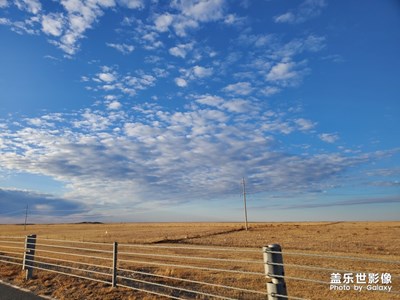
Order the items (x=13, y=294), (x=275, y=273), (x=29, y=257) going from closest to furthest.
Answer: (x=275, y=273), (x=13, y=294), (x=29, y=257)

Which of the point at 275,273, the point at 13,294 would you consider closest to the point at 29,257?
the point at 13,294

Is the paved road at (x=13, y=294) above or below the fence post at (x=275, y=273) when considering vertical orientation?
below

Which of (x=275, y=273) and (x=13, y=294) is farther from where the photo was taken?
(x=13, y=294)

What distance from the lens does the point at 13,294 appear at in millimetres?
9023

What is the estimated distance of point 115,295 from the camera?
8.87 meters

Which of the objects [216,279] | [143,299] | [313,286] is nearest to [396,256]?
[313,286]

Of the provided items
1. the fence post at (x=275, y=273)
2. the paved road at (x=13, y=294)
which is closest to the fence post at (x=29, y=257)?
the paved road at (x=13, y=294)

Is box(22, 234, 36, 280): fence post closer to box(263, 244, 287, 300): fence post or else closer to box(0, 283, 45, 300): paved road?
box(0, 283, 45, 300): paved road

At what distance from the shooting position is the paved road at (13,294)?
8.56 metres

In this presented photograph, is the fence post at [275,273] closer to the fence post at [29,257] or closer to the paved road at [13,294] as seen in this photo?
the paved road at [13,294]

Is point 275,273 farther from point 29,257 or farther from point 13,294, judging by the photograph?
point 29,257

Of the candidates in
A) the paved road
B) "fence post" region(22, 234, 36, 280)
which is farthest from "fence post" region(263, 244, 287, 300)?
"fence post" region(22, 234, 36, 280)

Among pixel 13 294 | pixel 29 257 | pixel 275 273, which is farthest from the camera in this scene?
pixel 29 257

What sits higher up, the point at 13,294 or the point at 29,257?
the point at 29,257
